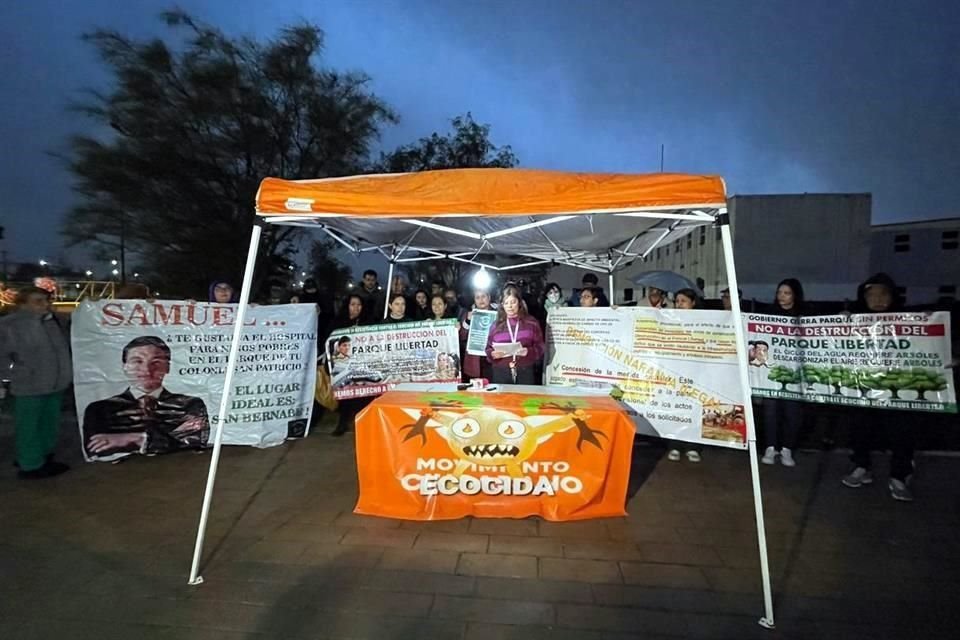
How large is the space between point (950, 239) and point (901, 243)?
7.29 ft

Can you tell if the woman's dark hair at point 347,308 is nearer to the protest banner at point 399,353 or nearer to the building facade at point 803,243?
the protest banner at point 399,353

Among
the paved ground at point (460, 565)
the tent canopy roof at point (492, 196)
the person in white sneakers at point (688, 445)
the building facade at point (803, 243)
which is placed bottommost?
the paved ground at point (460, 565)

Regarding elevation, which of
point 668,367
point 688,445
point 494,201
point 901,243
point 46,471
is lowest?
point 46,471

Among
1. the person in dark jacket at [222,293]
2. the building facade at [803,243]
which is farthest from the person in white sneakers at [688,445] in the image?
the building facade at [803,243]

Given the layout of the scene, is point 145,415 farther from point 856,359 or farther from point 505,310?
point 856,359

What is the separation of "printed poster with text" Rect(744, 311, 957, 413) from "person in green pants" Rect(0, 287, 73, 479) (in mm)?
6579

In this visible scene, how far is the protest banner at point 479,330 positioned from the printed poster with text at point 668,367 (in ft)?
3.23

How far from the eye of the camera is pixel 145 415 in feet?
16.6

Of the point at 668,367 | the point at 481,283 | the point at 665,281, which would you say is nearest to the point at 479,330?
the point at 481,283

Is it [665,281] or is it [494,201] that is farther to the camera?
[665,281]

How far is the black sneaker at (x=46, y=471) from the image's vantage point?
448 centimetres

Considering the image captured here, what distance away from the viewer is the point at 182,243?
1338cm

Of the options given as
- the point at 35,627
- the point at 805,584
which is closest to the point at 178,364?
the point at 35,627

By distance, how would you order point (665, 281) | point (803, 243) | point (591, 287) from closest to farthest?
point (591, 287) < point (665, 281) < point (803, 243)
